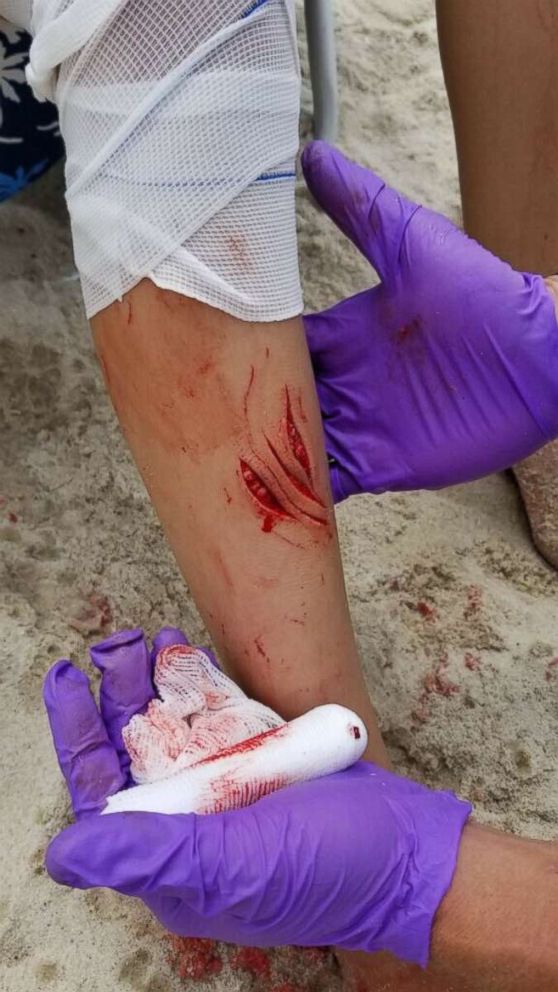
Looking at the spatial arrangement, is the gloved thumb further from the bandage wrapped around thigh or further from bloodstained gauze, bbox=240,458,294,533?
the bandage wrapped around thigh

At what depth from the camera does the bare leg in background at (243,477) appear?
998mm

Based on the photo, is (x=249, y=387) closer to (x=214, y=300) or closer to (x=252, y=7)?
(x=214, y=300)

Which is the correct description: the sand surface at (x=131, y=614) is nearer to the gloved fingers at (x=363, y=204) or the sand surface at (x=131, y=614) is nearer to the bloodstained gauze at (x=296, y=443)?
the bloodstained gauze at (x=296, y=443)

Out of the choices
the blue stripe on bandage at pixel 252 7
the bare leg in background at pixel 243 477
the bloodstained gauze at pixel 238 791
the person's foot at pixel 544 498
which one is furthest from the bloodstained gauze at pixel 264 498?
the person's foot at pixel 544 498

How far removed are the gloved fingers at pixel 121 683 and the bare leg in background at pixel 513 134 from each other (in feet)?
2.34

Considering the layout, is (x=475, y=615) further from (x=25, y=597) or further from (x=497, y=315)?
(x=25, y=597)

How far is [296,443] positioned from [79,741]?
0.41 m

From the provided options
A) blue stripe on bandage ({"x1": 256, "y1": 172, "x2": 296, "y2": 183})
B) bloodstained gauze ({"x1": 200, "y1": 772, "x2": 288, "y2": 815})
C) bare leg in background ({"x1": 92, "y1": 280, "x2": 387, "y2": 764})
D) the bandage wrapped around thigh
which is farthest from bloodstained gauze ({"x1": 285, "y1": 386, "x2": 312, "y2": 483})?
bloodstained gauze ({"x1": 200, "y1": 772, "x2": 288, "y2": 815})

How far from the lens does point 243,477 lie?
1.02m

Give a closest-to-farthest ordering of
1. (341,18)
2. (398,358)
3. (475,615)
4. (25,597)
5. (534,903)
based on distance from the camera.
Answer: (534,903), (398,358), (25,597), (475,615), (341,18)

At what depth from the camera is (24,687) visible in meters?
1.17

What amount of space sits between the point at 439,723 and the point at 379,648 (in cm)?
14

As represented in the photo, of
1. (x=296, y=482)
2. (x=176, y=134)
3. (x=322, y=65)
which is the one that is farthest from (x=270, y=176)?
(x=322, y=65)

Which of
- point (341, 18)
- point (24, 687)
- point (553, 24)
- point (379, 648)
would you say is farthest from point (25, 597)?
point (341, 18)
